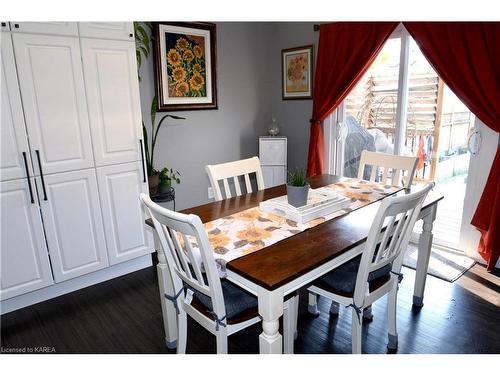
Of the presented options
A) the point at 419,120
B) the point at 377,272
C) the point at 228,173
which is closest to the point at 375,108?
the point at 419,120

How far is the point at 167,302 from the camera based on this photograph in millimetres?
1886

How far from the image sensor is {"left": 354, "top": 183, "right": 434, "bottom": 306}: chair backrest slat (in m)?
1.42

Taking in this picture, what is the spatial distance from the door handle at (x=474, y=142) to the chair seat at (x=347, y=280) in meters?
1.52

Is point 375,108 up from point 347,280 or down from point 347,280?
up

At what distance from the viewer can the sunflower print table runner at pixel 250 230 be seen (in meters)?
1.49

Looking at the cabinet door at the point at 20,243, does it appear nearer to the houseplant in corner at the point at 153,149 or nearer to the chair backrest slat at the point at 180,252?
the houseplant in corner at the point at 153,149

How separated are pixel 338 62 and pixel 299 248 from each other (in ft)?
8.13

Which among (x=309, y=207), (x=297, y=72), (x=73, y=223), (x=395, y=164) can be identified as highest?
(x=297, y=72)

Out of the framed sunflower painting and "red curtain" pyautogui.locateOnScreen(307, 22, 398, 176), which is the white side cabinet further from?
the framed sunflower painting

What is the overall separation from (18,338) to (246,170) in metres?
1.72

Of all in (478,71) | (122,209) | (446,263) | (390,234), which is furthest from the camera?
(446,263)

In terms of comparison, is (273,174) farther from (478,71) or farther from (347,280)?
(347,280)

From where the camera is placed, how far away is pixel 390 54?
10.5ft
